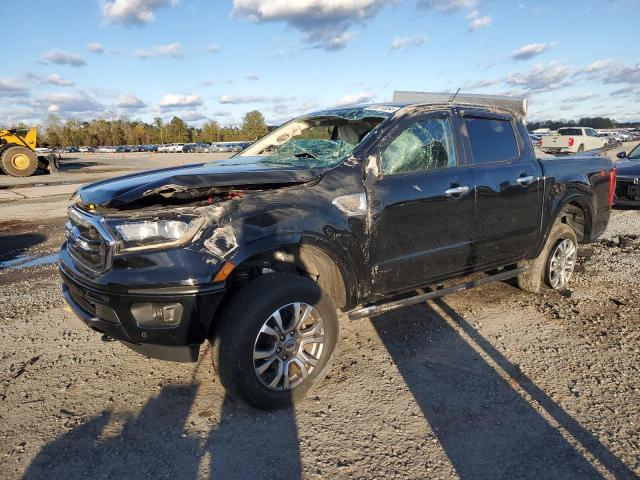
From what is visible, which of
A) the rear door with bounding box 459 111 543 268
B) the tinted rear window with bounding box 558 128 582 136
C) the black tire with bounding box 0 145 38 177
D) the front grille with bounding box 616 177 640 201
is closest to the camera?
the rear door with bounding box 459 111 543 268

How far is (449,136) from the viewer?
12.7ft

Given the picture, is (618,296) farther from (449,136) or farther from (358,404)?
(358,404)

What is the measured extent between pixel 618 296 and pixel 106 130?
13099cm

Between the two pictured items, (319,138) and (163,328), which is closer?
(163,328)

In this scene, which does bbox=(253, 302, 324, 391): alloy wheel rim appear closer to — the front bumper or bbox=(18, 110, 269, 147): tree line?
the front bumper

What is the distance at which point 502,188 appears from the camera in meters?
4.08

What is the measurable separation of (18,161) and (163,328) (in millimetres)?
22720

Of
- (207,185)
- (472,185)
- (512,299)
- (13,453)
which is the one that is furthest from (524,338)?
(13,453)

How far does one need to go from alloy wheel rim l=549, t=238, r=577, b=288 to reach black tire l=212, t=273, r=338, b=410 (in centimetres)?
307

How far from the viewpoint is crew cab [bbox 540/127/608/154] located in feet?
85.8

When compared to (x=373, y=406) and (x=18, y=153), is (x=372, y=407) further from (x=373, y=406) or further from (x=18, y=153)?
(x=18, y=153)

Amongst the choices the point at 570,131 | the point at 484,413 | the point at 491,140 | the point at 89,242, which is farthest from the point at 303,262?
the point at 570,131

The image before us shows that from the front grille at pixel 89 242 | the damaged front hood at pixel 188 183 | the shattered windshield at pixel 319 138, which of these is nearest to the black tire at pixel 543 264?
the shattered windshield at pixel 319 138

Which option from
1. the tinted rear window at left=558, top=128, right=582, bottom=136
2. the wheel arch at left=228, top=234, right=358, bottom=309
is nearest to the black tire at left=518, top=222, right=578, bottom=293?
the wheel arch at left=228, top=234, right=358, bottom=309
